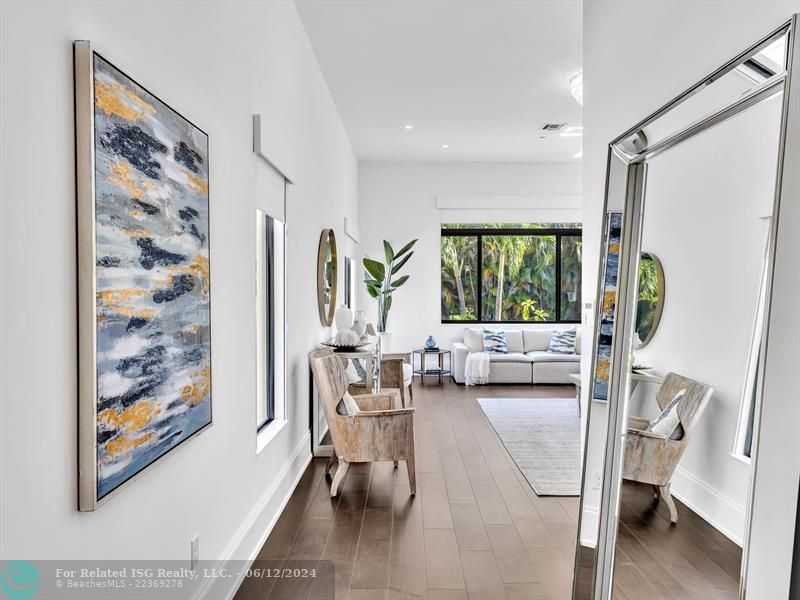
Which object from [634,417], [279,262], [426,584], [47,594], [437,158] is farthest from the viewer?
[437,158]

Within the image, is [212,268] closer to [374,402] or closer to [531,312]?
[374,402]

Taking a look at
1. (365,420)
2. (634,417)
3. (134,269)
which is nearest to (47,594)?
(134,269)

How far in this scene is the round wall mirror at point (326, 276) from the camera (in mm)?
4344

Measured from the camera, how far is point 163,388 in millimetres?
1518

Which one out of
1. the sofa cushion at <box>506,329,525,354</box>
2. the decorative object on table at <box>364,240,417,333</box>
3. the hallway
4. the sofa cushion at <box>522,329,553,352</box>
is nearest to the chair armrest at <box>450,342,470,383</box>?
the sofa cushion at <box>506,329,525,354</box>

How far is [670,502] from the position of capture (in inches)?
46.8

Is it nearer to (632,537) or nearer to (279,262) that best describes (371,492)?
(279,262)

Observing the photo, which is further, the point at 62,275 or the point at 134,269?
the point at 134,269

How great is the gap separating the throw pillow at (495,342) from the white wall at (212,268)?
14.7 ft

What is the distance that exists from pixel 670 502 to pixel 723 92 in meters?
0.89

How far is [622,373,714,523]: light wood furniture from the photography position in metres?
1.11

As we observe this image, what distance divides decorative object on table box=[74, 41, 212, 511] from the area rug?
2.48 meters

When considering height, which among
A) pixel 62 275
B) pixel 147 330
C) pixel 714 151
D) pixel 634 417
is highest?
pixel 714 151

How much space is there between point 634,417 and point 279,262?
7.36 ft
